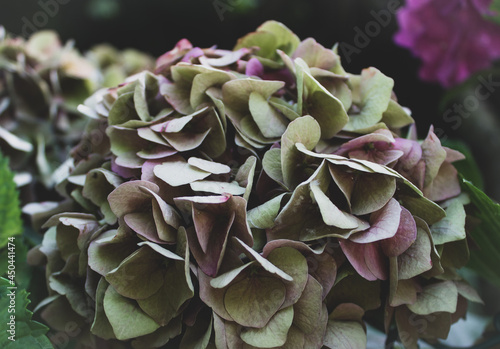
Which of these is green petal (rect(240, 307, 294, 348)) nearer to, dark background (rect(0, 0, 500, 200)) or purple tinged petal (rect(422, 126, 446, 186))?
purple tinged petal (rect(422, 126, 446, 186))

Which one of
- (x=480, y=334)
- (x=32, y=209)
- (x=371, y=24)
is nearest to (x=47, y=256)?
(x=32, y=209)

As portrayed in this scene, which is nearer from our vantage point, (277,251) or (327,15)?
(277,251)

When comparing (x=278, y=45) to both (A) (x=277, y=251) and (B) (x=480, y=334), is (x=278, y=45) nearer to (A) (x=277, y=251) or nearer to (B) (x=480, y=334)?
(A) (x=277, y=251)

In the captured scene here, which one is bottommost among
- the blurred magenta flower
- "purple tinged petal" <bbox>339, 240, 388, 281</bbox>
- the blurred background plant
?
the blurred background plant

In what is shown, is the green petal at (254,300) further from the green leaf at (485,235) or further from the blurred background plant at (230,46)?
the blurred background plant at (230,46)

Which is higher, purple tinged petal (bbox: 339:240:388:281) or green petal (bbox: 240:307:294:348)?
purple tinged petal (bbox: 339:240:388:281)

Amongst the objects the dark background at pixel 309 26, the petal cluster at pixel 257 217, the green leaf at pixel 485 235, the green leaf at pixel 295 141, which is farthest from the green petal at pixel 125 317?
the dark background at pixel 309 26

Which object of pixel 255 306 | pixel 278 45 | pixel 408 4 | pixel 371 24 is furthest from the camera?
pixel 371 24

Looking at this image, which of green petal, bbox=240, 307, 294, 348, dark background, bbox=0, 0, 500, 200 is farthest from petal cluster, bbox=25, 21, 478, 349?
dark background, bbox=0, 0, 500, 200
